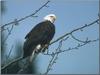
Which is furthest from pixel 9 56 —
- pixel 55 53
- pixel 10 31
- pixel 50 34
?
pixel 50 34

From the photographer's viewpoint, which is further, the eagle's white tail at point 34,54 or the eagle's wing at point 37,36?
the eagle's wing at point 37,36

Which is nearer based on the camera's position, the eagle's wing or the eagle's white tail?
the eagle's white tail

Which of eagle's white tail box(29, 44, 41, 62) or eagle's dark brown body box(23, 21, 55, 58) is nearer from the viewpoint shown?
eagle's white tail box(29, 44, 41, 62)

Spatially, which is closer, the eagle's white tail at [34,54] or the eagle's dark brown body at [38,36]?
the eagle's white tail at [34,54]

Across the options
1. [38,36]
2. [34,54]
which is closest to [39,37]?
[38,36]

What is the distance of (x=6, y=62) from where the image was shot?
1.62m

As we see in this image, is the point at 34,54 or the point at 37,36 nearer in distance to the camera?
the point at 34,54

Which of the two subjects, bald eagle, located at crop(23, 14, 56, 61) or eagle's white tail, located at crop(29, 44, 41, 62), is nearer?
eagle's white tail, located at crop(29, 44, 41, 62)

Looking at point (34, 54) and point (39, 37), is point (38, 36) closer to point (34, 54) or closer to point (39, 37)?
point (39, 37)

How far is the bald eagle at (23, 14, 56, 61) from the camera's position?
2.16 meters

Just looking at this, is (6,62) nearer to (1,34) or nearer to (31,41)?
(1,34)

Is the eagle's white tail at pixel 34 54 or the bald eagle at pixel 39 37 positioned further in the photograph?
the bald eagle at pixel 39 37

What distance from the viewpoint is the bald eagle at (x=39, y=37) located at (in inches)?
85.0

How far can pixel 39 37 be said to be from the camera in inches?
97.9
